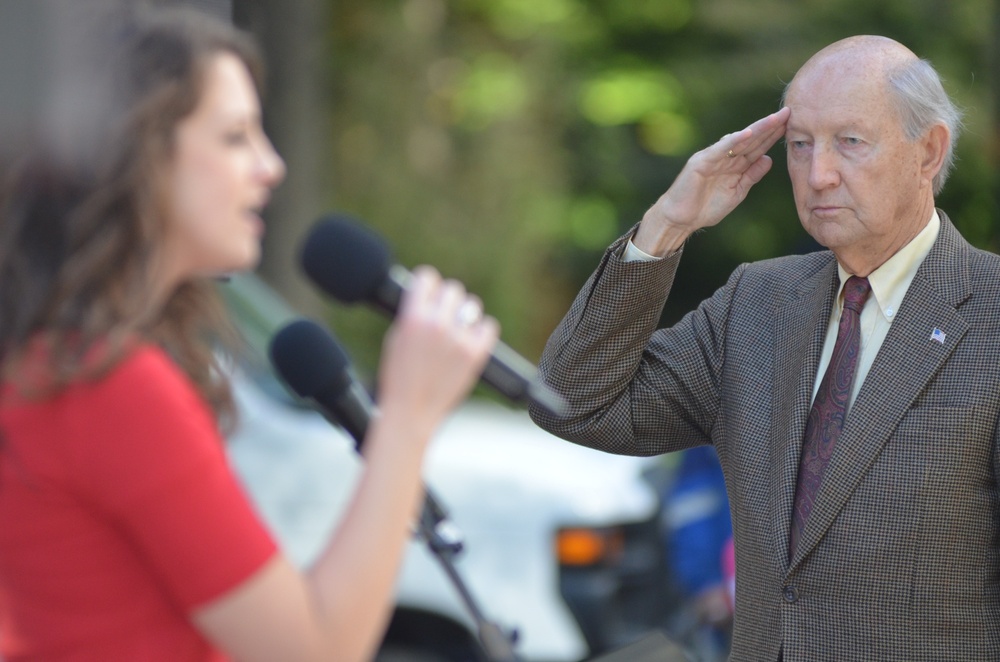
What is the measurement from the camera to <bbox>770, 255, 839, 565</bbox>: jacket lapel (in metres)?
2.45

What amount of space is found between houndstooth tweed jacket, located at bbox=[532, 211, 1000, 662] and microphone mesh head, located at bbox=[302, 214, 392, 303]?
3.15 feet

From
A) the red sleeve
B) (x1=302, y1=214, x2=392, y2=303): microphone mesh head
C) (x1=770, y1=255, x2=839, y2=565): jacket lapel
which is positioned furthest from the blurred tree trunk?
the red sleeve

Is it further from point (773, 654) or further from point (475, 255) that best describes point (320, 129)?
point (773, 654)

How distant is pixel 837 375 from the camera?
2.53m

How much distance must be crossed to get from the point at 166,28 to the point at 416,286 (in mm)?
473

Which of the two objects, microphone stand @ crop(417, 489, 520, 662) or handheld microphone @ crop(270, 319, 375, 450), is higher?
handheld microphone @ crop(270, 319, 375, 450)

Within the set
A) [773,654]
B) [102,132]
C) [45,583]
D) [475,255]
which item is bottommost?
[475,255]

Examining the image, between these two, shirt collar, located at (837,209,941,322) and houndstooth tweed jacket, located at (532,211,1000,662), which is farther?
shirt collar, located at (837,209,941,322)

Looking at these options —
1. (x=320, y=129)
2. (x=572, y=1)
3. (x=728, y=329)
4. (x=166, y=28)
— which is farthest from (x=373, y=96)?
(x=166, y=28)

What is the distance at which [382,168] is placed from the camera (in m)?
11.8

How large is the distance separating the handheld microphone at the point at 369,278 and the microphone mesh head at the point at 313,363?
8.0 inches

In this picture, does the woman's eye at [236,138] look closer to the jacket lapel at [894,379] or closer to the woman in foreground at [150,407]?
the woman in foreground at [150,407]

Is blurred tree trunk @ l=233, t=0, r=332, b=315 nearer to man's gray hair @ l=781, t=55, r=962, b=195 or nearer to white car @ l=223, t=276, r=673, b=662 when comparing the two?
white car @ l=223, t=276, r=673, b=662

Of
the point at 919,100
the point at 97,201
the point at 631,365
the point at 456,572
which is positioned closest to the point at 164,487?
the point at 97,201
